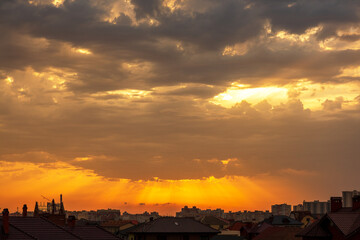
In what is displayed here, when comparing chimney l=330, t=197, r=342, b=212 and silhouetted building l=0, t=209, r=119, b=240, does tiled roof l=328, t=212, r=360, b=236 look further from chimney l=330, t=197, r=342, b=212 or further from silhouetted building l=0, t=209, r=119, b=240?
silhouetted building l=0, t=209, r=119, b=240

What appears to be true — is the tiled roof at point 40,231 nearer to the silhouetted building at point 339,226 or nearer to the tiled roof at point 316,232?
the tiled roof at point 316,232

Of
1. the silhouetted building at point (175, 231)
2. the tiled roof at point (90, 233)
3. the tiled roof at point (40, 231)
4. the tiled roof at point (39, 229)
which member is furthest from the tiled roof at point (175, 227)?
the tiled roof at point (39, 229)

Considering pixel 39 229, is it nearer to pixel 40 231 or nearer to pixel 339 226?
pixel 40 231

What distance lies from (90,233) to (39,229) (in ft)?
30.2


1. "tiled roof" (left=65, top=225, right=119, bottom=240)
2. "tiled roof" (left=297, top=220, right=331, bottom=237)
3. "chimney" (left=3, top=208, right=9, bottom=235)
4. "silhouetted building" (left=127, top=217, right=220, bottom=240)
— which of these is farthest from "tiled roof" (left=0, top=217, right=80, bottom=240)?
"silhouetted building" (left=127, top=217, right=220, bottom=240)

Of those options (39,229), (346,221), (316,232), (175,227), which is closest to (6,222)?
(39,229)

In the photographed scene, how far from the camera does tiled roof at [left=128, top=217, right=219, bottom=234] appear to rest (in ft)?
334

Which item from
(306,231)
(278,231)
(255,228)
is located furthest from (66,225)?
(255,228)

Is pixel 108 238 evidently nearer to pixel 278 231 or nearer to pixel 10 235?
pixel 10 235

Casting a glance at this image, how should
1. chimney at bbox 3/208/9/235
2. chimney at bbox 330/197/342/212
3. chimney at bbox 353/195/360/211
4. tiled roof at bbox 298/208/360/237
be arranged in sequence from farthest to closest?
chimney at bbox 330/197/342/212 < chimney at bbox 353/195/360/211 < tiled roof at bbox 298/208/360/237 < chimney at bbox 3/208/9/235

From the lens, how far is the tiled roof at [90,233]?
67000mm

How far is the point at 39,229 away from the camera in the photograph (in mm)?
60906

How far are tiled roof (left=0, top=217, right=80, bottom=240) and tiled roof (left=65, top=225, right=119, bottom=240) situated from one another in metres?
3.24

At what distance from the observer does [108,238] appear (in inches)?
2702
